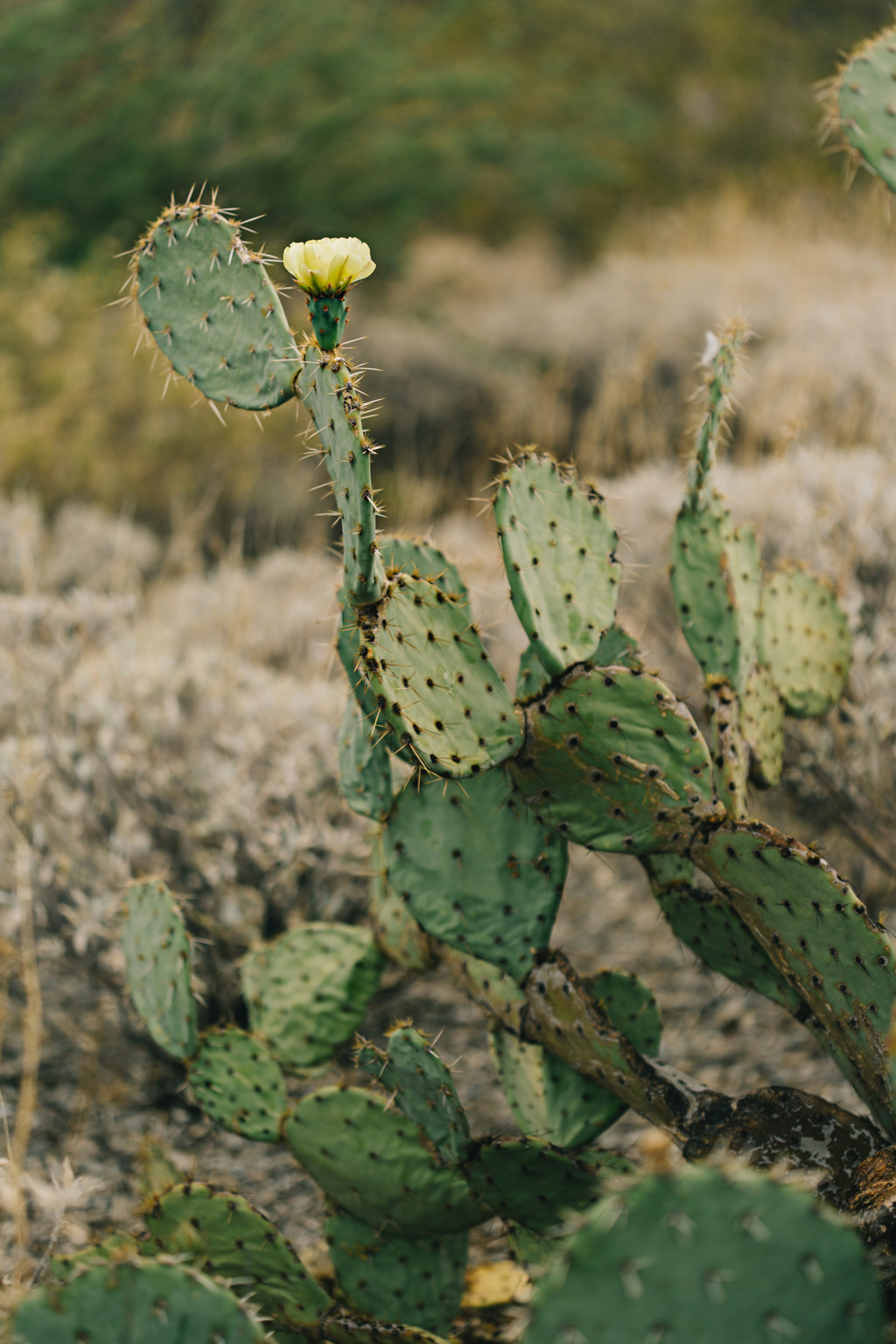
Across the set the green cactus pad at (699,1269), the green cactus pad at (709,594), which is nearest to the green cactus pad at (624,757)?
the green cactus pad at (709,594)

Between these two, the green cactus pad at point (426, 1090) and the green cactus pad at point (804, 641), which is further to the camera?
the green cactus pad at point (804, 641)

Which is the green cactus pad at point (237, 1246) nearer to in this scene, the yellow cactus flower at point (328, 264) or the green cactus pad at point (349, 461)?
the green cactus pad at point (349, 461)

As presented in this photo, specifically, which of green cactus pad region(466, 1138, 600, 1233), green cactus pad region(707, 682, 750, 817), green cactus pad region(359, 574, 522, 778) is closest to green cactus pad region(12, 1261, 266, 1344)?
green cactus pad region(466, 1138, 600, 1233)

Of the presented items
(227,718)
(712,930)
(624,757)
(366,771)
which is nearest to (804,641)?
(712,930)

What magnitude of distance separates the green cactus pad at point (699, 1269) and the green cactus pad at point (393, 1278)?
757 millimetres

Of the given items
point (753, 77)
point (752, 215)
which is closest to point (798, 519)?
point (752, 215)

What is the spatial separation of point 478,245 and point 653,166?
216cm

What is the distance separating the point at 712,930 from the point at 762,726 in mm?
380

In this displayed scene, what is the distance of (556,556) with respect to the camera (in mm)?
1368

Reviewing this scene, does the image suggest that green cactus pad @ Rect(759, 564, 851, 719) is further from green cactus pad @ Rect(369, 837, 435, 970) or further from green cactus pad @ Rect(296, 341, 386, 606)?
green cactus pad @ Rect(296, 341, 386, 606)

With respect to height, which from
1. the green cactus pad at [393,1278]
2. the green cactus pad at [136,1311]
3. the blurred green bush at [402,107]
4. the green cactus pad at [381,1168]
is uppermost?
the blurred green bush at [402,107]

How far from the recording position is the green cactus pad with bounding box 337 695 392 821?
149 cm

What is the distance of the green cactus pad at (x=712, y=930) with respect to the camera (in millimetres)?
1435

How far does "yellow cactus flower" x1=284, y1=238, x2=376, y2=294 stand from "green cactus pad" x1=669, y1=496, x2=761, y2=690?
714mm
